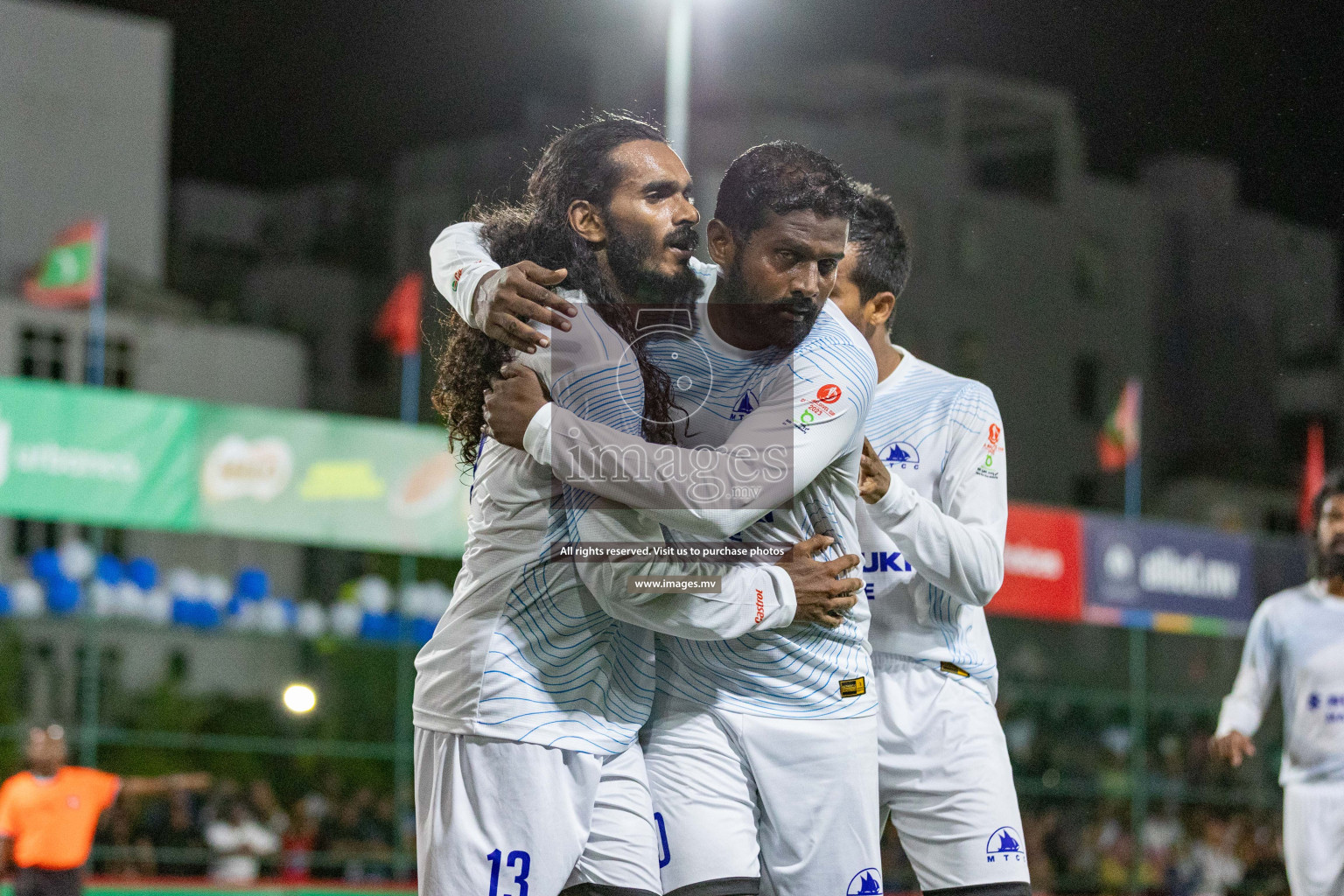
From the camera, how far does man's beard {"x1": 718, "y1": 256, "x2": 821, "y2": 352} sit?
3.18 metres

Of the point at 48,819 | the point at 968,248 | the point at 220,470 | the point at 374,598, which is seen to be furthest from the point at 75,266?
the point at 968,248

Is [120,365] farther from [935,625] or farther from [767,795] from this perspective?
[767,795]

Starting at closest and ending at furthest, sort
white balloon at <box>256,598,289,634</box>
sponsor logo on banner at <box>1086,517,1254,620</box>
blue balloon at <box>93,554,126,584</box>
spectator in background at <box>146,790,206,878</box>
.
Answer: spectator in background at <box>146,790,206,878</box> → blue balloon at <box>93,554,126,584</box> → sponsor logo on banner at <box>1086,517,1254,620</box> → white balloon at <box>256,598,289,634</box>

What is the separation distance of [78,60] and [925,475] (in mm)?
19689

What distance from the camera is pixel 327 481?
13.5 metres

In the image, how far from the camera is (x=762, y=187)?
322 cm

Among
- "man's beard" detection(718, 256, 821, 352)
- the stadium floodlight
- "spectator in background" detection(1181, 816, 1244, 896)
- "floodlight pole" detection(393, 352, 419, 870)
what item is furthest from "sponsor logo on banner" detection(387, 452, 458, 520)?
"man's beard" detection(718, 256, 821, 352)

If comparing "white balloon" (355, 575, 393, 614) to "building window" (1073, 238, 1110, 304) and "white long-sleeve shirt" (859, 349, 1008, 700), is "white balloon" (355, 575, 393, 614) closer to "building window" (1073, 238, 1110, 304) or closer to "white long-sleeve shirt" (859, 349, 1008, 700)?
"white long-sleeve shirt" (859, 349, 1008, 700)

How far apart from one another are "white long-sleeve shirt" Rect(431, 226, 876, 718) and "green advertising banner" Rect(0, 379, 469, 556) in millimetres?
7162

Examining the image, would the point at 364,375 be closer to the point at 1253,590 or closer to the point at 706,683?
the point at 1253,590

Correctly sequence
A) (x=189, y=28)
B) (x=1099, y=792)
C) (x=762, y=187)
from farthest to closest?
(x=1099, y=792), (x=189, y=28), (x=762, y=187)

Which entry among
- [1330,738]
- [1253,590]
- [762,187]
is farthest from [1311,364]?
[762,187]

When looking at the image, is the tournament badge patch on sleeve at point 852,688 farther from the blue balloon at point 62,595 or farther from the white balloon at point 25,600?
the white balloon at point 25,600

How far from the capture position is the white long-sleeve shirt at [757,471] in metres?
2.92
